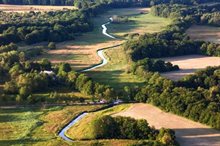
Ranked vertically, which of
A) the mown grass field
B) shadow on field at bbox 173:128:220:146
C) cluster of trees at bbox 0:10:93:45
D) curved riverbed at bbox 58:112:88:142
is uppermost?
cluster of trees at bbox 0:10:93:45

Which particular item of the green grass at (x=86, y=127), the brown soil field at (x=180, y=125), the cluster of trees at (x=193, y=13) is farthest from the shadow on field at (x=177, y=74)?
the cluster of trees at (x=193, y=13)

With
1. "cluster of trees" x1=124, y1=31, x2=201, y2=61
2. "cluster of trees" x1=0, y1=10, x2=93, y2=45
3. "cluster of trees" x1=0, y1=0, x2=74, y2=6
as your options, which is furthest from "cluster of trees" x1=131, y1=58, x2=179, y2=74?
"cluster of trees" x1=0, y1=0, x2=74, y2=6

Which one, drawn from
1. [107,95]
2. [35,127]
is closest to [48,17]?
[107,95]

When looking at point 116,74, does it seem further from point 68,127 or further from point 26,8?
point 26,8

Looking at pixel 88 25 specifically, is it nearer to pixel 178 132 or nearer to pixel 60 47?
pixel 60 47

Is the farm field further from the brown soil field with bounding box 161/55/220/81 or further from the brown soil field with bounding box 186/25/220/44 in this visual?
the brown soil field with bounding box 161/55/220/81

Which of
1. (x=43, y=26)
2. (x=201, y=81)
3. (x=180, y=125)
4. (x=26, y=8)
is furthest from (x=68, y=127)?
(x=26, y=8)
